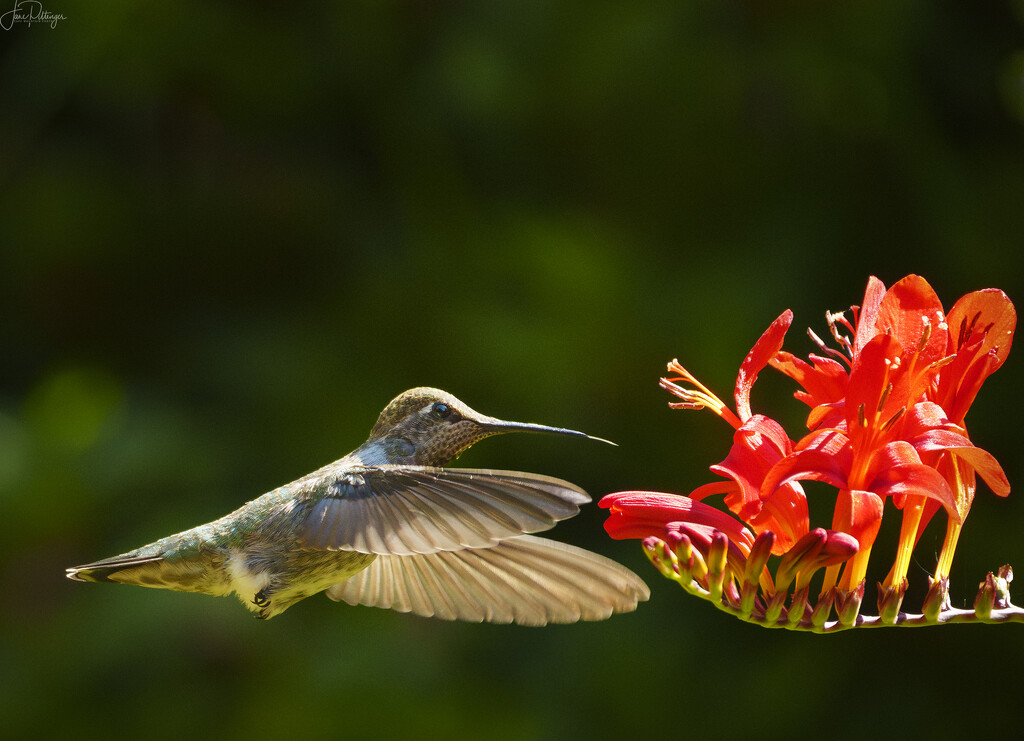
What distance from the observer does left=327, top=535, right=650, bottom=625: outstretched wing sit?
6.20 feet

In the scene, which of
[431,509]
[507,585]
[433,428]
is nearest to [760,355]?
[431,509]

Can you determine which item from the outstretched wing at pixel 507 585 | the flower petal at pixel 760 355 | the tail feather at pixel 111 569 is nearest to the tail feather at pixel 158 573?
the tail feather at pixel 111 569

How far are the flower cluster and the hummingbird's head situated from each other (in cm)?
70

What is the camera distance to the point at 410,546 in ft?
6.15

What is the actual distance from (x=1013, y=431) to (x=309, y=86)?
3.01 meters

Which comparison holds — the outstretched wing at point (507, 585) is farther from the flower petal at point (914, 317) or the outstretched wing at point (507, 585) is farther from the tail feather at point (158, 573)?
the flower petal at point (914, 317)

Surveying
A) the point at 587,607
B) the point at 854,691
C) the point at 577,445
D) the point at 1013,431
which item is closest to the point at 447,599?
the point at 587,607

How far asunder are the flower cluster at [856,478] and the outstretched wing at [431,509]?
0.13m

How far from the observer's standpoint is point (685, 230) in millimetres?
4102

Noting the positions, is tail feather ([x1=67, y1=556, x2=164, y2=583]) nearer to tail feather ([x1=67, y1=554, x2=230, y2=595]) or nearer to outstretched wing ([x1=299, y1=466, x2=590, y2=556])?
tail feather ([x1=67, y1=554, x2=230, y2=595])

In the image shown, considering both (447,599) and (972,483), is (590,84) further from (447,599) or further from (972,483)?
(972,483)

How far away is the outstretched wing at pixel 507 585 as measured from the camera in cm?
189

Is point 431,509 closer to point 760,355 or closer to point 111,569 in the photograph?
point 760,355

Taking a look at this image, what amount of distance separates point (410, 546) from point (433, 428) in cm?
55
